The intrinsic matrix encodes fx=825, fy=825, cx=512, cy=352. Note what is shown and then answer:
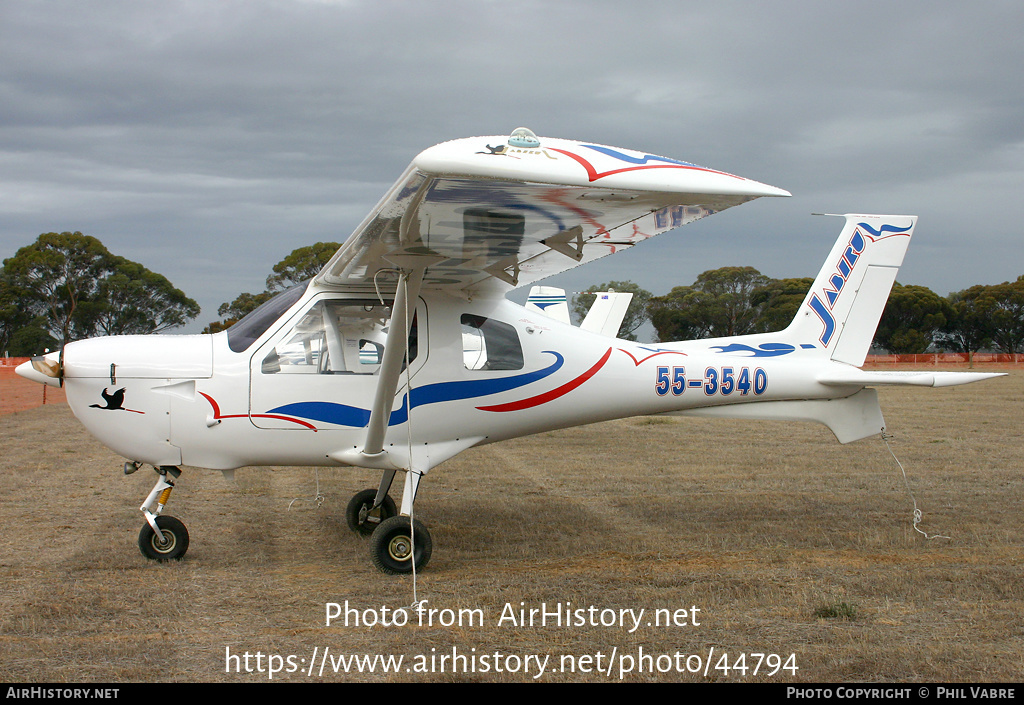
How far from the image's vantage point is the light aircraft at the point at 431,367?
17.6 feet

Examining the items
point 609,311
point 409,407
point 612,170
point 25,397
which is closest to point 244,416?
point 409,407

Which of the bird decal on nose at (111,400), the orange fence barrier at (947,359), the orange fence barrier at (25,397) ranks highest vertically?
the bird decal on nose at (111,400)

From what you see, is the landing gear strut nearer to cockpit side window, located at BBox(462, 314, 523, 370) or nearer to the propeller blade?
the propeller blade

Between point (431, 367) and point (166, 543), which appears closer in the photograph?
point (166, 543)


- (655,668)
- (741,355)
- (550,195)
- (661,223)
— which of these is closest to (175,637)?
(655,668)

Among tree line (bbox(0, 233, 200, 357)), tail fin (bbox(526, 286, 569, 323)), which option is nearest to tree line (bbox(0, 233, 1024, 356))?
tree line (bbox(0, 233, 200, 357))

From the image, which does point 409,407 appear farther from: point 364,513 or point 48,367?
point 48,367

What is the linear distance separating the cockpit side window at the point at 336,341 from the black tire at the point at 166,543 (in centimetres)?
139

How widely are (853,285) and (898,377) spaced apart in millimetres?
1059

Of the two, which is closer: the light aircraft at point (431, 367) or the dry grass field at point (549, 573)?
the dry grass field at point (549, 573)

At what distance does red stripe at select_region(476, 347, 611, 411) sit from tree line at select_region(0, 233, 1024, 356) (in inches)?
1596

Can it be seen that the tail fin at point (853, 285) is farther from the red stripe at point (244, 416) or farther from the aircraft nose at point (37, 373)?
the aircraft nose at point (37, 373)

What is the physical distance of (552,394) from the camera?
6.79 meters

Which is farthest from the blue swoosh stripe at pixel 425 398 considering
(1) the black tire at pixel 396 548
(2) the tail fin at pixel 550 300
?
(2) the tail fin at pixel 550 300
